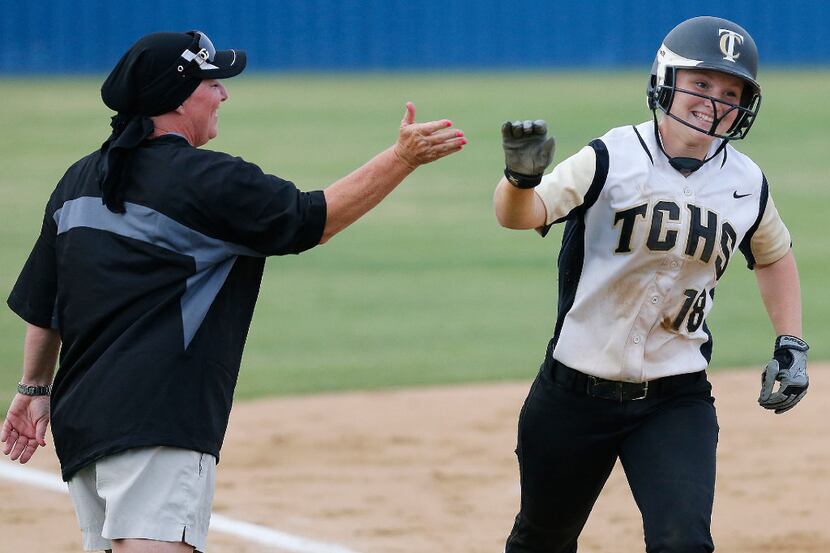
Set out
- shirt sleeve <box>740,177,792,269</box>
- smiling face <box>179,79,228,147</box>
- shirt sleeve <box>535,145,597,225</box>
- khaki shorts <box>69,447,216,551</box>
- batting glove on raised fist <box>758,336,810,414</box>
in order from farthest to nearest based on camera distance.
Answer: batting glove on raised fist <box>758,336,810,414</box>, shirt sleeve <box>740,177,792,269</box>, shirt sleeve <box>535,145,597,225</box>, smiling face <box>179,79,228,147</box>, khaki shorts <box>69,447,216,551</box>

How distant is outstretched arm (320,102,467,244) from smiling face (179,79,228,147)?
42 centimetres

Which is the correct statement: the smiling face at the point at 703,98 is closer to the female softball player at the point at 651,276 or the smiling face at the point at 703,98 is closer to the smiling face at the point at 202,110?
the female softball player at the point at 651,276

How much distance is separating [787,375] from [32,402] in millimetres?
2367

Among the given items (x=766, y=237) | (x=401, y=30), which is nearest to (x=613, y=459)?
(x=766, y=237)

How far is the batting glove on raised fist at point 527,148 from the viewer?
3.65 meters

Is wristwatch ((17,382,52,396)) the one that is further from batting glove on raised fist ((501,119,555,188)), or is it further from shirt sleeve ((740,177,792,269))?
→ shirt sleeve ((740,177,792,269))

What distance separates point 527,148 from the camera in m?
3.68

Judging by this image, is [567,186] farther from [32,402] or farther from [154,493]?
[32,402]

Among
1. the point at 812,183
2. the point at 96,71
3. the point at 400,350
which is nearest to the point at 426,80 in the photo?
the point at 96,71

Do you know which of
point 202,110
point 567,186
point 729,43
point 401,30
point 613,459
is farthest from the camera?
point 401,30

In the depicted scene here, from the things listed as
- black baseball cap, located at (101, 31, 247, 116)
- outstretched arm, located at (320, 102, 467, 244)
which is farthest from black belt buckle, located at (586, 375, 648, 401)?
black baseball cap, located at (101, 31, 247, 116)

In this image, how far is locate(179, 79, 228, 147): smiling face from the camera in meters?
3.79

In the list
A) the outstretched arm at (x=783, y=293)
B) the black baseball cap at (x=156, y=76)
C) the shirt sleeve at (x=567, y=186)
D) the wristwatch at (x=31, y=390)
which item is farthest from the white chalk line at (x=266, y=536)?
the black baseball cap at (x=156, y=76)

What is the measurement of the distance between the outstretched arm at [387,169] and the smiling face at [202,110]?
417 mm
